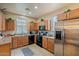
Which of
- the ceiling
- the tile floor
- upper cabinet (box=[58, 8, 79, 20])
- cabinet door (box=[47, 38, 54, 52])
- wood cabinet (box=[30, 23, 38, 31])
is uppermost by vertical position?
the ceiling

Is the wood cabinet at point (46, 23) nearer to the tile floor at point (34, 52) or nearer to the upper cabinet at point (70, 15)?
the upper cabinet at point (70, 15)

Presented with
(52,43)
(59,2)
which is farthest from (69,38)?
(59,2)

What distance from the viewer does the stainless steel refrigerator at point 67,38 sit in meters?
2.39

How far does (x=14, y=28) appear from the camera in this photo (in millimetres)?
2488

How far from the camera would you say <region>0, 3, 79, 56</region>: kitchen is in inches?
94.0

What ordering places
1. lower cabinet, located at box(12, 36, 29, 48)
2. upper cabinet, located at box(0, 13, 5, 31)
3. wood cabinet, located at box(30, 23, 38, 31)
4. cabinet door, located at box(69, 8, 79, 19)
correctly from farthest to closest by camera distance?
lower cabinet, located at box(12, 36, 29, 48) → wood cabinet, located at box(30, 23, 38, 31) → cabinet door, located at box(69, 8, 79, 19) → upper cabinet, located at box(0, 13, 5, 31)

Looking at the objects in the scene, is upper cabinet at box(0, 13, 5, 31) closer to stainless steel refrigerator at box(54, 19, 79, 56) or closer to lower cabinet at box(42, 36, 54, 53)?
lower cabinet at box(42, 36, 54, 53)

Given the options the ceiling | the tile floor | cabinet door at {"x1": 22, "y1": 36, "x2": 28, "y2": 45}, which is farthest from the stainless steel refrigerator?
cabinet door at {"x1": 22, "y1": 36, "x2": 28, "y2": 45}

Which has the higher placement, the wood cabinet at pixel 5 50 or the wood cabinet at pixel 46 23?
the wood cabinet at pixel 46 23

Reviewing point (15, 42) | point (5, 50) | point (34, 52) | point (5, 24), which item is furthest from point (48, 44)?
point (5, 24)

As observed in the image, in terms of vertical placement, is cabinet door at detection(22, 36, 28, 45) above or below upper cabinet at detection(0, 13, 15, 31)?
below

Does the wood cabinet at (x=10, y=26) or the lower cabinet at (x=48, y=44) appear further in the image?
the lower cabinet at (x=48, y=44)

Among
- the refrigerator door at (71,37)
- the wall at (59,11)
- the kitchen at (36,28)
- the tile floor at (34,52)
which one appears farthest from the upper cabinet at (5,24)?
the refrigerator door at (71,37)

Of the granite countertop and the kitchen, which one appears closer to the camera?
the kitchen
